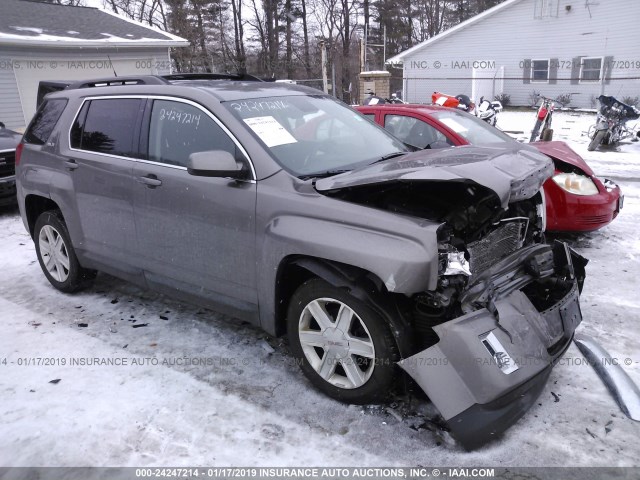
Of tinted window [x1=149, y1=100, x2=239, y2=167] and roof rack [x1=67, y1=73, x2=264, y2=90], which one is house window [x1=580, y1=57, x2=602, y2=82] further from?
tinted window [x1=149, y1=100, x2=239, y2=167]

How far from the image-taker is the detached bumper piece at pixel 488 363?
7.98 ft

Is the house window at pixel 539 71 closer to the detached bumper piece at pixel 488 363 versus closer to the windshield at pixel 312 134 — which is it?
the windshield at pixel 312 134

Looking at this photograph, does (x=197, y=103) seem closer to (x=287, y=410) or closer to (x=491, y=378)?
(x=287, y=410)

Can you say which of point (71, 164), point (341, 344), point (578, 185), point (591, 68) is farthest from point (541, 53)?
point (341, 344)

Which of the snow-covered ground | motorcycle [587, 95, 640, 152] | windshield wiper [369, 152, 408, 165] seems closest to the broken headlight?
the snow-covered ground

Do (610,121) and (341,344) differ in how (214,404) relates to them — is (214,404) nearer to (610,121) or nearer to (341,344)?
(341,344)

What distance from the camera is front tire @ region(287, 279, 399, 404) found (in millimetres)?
2748

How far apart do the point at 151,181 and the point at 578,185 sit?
433 centimetres

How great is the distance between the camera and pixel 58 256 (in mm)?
4707

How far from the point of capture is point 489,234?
10.4 feet

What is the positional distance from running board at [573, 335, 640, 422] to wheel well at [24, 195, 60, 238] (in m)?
4.57

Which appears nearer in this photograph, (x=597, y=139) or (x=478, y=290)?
(x=478, y=290)

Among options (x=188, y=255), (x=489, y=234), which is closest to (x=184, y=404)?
(x=188, y=255)

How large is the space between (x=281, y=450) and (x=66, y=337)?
2.18 m
